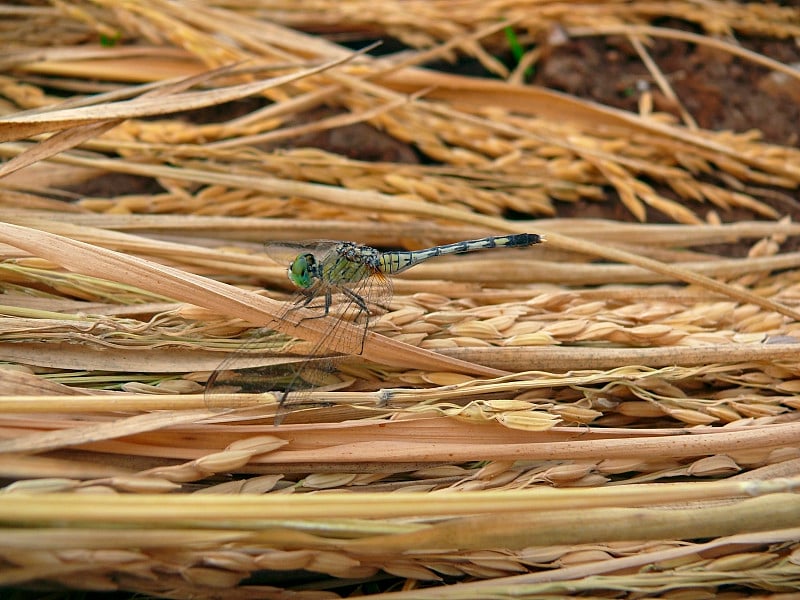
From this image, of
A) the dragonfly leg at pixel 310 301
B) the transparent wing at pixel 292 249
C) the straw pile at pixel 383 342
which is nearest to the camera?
the straw pile at pixel 383 342

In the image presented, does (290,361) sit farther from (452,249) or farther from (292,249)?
(452,249)

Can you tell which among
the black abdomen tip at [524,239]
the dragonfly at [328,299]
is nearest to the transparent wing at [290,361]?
the dragonfly at [328,299]

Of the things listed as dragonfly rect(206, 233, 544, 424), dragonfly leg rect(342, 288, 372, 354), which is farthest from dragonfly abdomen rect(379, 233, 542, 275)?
dragonfly leg rect(342, 288, 372, 354)

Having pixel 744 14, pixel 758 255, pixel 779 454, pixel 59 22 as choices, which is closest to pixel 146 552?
pixel 779 454

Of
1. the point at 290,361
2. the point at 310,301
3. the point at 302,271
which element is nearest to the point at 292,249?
the point at 302,271

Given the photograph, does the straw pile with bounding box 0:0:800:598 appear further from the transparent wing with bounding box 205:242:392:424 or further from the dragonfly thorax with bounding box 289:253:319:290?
the dragonfly thorax with bounding box 289:253:319:290

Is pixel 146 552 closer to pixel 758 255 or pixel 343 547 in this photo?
pixel 343 547

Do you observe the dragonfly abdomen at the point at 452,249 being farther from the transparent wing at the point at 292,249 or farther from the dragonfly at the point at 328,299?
the transparent wing at the point at 292,249
